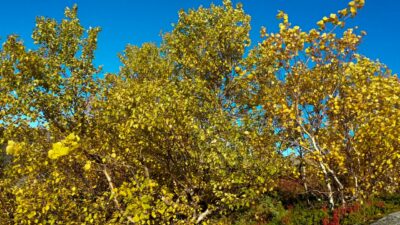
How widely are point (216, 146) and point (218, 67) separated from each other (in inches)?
624

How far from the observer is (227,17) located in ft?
97.5

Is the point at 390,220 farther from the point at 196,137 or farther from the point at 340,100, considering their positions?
the point at 196,137

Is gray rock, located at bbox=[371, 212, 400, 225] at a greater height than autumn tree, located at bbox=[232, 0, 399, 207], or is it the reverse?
autumn tree, located at bbox=[232, 0, 399, 207]

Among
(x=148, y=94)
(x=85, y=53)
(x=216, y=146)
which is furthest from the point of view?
(x=85, y=53)

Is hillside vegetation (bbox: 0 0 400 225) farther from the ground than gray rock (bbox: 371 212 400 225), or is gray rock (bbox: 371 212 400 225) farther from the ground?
hillside vegetation (bbox: 0 0 400 225)

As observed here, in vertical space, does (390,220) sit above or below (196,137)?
below

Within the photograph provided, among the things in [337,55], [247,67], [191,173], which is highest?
[247,67]

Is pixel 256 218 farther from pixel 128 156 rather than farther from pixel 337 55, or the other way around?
pixel 337 55

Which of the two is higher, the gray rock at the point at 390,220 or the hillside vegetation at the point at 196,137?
the hillside vegetation at the point at 196,137

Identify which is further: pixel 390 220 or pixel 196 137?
pixel 196 137

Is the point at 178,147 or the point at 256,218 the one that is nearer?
the point at 178,147

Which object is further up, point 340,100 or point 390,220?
point 340,100

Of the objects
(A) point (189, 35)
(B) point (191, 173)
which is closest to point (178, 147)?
(B) point (191, 173)

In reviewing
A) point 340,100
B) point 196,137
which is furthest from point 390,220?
point 196,137
